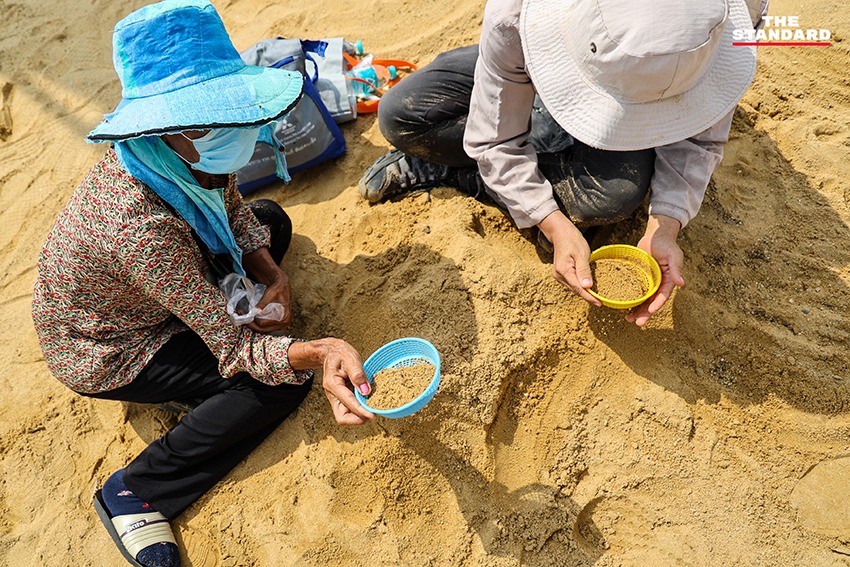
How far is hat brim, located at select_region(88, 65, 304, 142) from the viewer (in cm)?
132

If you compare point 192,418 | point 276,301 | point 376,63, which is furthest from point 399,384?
point 376,63

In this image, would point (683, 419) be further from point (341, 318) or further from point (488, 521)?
point (341, 318)

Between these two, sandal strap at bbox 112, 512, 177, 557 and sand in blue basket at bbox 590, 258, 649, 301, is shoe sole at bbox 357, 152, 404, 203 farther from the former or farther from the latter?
sandal strap at bbox 112, 512, 177, 557

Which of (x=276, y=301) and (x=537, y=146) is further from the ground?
(x=537, y=146)

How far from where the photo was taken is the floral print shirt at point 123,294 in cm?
→ 147

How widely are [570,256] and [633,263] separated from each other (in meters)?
0.23

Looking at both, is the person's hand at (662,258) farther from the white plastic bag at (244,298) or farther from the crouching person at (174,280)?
the white plastic bag at (244,298)

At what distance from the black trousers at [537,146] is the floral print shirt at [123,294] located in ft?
2.61

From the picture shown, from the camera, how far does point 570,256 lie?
1731 millimetres

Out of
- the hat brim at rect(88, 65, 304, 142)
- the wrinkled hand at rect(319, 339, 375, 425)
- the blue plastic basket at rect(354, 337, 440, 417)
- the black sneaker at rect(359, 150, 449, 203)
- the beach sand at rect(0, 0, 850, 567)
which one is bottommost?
the beach sand at rect(0, 0, 850, 567)

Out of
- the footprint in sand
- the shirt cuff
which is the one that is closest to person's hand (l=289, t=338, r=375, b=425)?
the shirt cuff

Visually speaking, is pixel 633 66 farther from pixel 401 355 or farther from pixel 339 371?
pixel 339 371

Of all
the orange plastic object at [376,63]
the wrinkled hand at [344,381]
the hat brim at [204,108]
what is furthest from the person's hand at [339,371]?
the orange plastic object at [376,63]

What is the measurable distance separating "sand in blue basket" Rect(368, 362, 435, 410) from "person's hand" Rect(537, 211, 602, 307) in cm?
55
